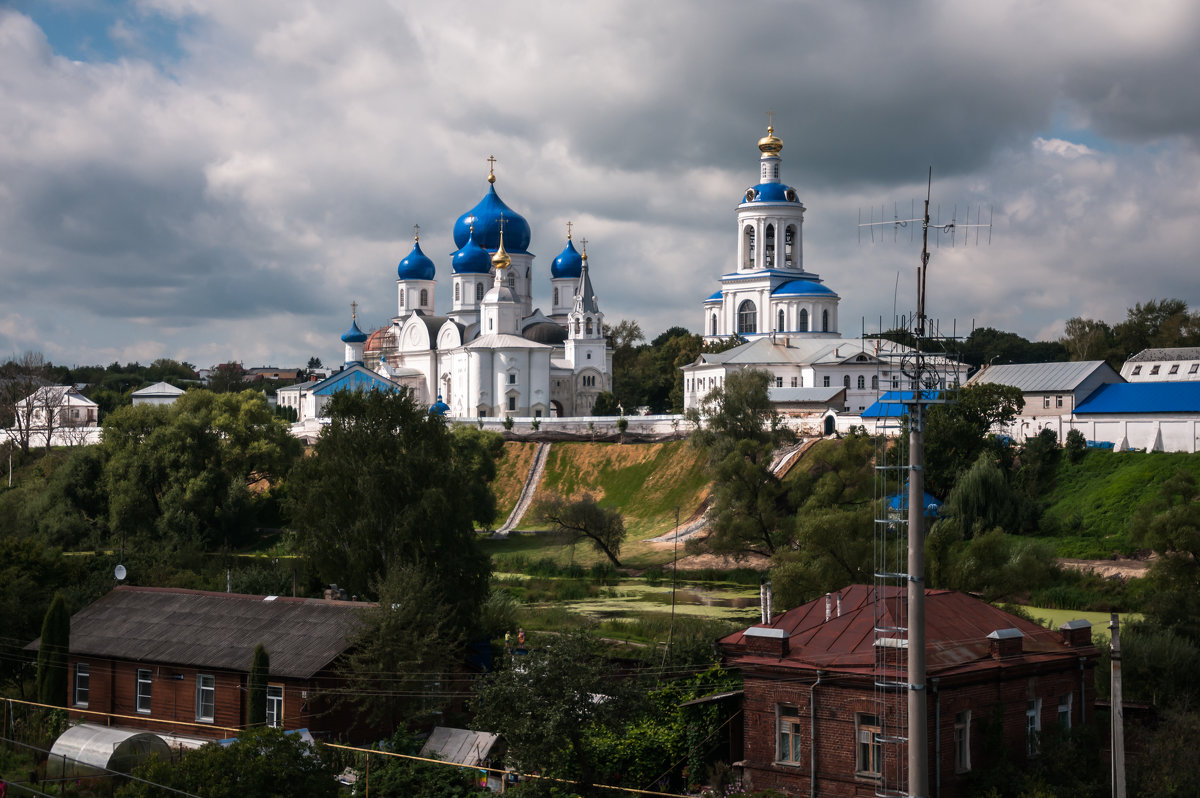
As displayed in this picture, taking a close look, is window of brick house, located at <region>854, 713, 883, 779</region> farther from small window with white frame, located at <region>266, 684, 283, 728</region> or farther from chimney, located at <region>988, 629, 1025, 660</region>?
small window with white frame, located at <region>266, 684, 283, 728</region>

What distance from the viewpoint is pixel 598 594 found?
4178 cm

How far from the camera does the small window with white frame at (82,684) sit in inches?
974

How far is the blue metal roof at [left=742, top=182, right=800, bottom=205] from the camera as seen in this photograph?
278ft

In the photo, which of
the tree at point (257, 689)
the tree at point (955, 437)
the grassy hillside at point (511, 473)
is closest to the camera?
the tree at point (257, 689)

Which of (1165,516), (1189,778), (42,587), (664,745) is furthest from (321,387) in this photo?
(1189,778)

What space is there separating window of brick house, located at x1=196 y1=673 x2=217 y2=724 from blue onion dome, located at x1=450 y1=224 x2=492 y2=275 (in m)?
63.3

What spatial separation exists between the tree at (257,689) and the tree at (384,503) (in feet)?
22.0

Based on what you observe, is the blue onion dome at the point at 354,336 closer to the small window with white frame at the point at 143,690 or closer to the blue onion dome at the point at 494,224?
the blue onion dome at the point at 494,224

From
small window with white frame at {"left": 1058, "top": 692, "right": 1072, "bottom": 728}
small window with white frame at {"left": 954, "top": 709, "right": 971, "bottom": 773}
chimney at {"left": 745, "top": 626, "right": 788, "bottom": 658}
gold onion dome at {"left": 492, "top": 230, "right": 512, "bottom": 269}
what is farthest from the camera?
gold onion dome at {"left": 492, "top": 230, "right": 512, "bottom": 269}

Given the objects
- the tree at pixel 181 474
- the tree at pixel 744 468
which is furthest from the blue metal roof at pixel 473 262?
the tree at pixel 744 468

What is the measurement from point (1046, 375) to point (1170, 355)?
1540 cm

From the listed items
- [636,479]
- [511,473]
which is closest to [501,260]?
[511,473]

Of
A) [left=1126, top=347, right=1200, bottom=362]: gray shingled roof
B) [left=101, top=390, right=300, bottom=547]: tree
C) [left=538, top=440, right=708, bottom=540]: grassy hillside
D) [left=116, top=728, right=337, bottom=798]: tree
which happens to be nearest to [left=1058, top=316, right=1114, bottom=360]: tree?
[left=1126, top=347, right=1200, bottom=362]: gray shingled roof

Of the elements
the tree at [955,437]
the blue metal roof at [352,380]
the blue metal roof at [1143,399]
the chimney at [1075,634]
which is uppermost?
the blue metal roof at [352,380]
